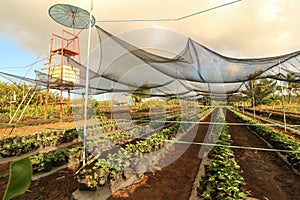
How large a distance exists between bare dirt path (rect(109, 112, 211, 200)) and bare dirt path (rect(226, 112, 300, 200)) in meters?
0.90

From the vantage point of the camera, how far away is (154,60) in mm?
4016

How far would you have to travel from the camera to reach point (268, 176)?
306 cm

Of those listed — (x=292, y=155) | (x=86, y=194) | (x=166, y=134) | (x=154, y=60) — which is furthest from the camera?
(x=166, y=134)

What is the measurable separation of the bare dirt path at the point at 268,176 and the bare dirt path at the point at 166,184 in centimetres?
90

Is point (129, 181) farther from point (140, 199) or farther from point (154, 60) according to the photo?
point (154, 60)

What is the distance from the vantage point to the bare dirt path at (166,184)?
243cm

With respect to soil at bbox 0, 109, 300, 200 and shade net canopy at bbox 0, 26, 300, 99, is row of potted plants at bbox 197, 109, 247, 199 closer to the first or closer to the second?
soil at bbox 0, 109, 300, 200

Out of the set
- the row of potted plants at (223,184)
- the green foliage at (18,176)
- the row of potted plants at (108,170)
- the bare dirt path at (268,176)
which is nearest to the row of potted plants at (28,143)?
the row of potted plants at (108,170)

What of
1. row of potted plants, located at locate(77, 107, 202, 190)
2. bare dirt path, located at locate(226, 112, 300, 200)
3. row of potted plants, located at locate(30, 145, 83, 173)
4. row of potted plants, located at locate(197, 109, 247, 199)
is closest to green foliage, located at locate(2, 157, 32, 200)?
row of potted plants, located at locate(197, 109, 247, 199)

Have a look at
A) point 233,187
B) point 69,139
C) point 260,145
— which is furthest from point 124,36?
point 260,145

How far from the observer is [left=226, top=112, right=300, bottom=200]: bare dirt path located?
2475 millimetres

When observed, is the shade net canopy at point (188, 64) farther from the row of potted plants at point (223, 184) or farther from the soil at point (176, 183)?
the row of potted plants at point (223, 184)

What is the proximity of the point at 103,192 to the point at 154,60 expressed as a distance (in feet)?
9.20

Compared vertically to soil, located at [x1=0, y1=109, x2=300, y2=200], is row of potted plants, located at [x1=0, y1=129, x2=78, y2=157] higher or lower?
higher
